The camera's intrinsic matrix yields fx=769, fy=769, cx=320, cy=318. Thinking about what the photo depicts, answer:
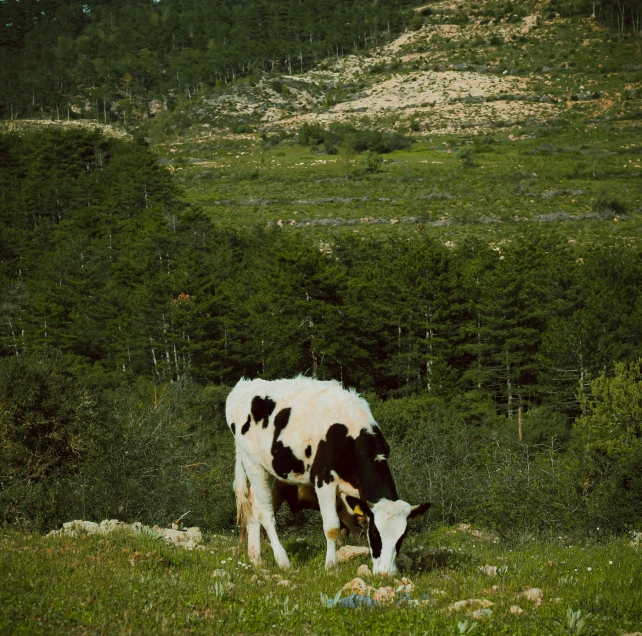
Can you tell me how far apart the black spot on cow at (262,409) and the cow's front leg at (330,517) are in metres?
1.51

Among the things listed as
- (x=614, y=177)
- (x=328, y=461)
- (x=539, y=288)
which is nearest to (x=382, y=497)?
(x=328, y=461)

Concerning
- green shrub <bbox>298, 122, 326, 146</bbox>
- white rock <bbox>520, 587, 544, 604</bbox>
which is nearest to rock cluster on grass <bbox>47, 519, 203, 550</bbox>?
white rock <bbox>520, 587, 544, 604</bbox>

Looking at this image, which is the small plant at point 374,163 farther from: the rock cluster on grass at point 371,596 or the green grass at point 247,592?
the rock cluster on grass at point 371,596

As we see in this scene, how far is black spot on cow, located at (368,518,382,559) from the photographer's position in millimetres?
9750

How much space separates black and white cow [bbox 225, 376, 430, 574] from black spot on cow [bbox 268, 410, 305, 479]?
0.01 metres

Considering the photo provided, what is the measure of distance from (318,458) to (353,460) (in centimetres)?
52

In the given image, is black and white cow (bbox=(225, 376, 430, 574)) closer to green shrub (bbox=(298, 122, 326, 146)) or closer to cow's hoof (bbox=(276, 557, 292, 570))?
cow's hoof (bbox=(276, 557, 292, 570))

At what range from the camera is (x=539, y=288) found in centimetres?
5494

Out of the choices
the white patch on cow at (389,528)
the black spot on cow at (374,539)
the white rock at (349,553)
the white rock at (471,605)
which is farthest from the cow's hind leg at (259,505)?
the white rock at (471,605)

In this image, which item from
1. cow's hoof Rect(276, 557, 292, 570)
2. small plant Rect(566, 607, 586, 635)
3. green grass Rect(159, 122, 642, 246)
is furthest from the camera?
green grass Rect(159, 122, 642, 246)

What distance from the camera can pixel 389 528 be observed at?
9641 mm

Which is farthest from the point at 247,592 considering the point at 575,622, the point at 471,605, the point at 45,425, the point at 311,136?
the point at 311,136

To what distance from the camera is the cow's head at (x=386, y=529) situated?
9.54m

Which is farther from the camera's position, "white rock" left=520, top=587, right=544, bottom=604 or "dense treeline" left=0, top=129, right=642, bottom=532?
"dense treeline" left=0, top=129, right=642, bottom=532
